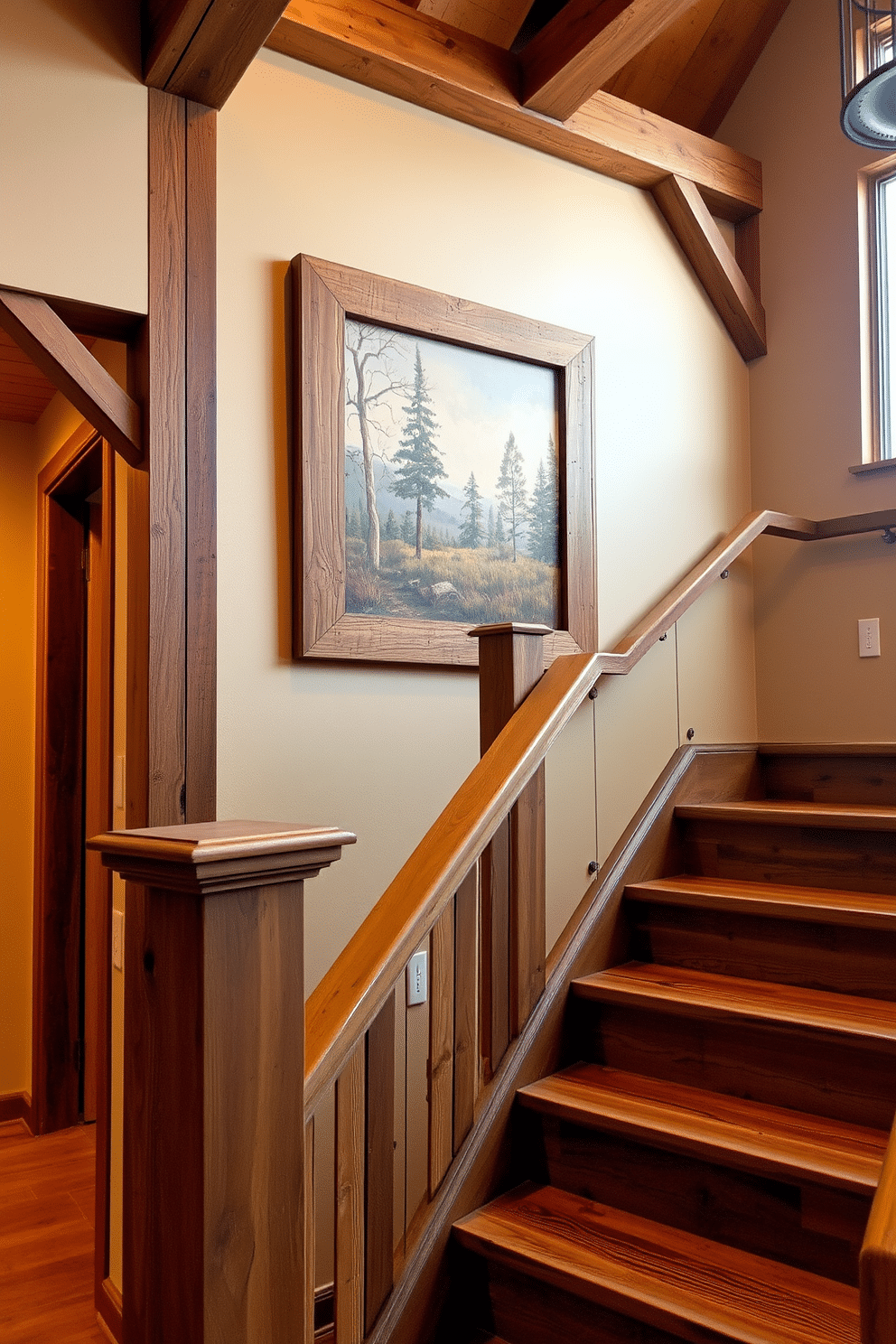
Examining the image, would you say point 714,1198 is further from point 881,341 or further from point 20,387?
point 20,387

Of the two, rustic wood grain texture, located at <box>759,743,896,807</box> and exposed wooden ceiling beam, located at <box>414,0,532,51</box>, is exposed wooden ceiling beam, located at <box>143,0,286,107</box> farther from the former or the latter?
rustic wood grain texture, located at <box>759,743,896,807</box>

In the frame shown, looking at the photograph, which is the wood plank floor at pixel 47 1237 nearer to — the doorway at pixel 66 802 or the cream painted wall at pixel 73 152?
the doorway at pixel 66 802

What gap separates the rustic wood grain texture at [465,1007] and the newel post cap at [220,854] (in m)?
0.85

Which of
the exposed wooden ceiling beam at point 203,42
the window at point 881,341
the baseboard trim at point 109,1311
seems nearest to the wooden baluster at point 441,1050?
the baseboard trim at point 109,1311

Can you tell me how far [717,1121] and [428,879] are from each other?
2.50ft

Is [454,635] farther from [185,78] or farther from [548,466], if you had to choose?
[185,78]

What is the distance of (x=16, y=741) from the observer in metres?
3.91

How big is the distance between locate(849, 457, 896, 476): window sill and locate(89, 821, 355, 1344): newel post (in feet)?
8.88

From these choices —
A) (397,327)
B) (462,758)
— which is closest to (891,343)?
(397,327)

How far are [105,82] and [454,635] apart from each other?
1462 mm

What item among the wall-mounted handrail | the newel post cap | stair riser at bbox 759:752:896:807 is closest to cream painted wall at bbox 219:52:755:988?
stair riser at bbox 759:752:896:807

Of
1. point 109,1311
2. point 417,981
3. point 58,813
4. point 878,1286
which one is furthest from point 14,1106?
point 878,1286

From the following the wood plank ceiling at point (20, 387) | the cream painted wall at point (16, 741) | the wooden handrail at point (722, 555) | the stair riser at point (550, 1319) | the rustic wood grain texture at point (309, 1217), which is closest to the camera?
the rustic wood grain texture at point (309, 1217)

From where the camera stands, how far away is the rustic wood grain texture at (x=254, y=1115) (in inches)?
42.6
